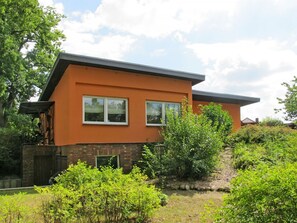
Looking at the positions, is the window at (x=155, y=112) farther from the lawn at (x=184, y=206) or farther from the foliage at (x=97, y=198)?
the foliage at (x=97, y=198)

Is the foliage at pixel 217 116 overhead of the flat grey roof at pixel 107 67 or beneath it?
beneath

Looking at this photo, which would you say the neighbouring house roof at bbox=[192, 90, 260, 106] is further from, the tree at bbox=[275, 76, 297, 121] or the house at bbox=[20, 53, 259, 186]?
the tree at bbox=[275, 76, 297, 121]

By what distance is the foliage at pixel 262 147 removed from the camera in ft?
28.1

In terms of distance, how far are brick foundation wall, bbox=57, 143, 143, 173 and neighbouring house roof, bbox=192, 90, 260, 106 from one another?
19.0 ft

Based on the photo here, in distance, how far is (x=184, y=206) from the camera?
7.35 metres

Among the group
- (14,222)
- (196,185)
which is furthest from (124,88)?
(14,222)

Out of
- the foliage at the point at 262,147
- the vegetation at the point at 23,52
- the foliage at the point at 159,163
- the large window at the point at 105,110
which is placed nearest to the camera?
the foliage at the point at 262,147

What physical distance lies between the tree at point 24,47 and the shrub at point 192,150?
55.7ft

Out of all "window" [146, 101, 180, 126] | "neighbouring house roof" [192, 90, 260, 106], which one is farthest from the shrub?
"neighbouring house roof" [192, 90, 260, 106]

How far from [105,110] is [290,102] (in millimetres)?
7374

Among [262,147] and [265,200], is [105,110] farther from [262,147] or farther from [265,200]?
[265,200]

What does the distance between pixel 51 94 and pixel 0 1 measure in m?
9.79

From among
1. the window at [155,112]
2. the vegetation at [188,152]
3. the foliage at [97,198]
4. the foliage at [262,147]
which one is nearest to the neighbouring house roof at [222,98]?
the window at [155,112]

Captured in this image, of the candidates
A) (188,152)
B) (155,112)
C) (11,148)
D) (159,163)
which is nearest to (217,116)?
(155,112)
